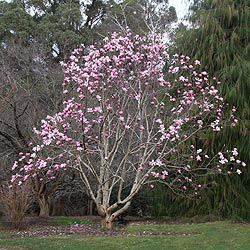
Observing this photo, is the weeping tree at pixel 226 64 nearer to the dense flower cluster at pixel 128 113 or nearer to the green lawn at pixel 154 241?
the dense flower cluster at pixel 128 113

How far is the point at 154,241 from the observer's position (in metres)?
7.08

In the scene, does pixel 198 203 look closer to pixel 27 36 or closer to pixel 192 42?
pixel 192 42

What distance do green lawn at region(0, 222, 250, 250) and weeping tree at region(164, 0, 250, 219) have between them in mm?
1721

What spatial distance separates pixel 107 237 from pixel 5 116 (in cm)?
715

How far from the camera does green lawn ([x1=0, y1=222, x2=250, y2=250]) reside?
21.5ft

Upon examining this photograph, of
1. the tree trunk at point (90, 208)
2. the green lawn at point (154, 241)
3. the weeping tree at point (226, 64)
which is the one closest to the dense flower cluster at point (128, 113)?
the weeping tree at point (226, 64)

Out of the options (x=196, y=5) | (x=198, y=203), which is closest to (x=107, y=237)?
(x=198, y=203)

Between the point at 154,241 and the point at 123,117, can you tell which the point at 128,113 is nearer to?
the point at 123,117

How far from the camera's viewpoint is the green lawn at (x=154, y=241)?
6566 mm

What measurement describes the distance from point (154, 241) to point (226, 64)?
5249mm

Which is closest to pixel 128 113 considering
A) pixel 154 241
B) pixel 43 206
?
pixel 154 241

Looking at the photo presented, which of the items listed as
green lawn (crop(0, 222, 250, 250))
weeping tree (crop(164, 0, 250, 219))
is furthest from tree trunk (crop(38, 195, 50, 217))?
green lawn (crop(0, 222, 250, 250))

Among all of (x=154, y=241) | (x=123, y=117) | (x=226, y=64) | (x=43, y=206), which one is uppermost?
(x=226, y=64)

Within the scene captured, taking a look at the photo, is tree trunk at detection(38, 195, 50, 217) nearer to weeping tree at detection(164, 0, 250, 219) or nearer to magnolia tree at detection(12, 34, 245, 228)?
magnolia tree at detection(12, 34, 245, 228)
